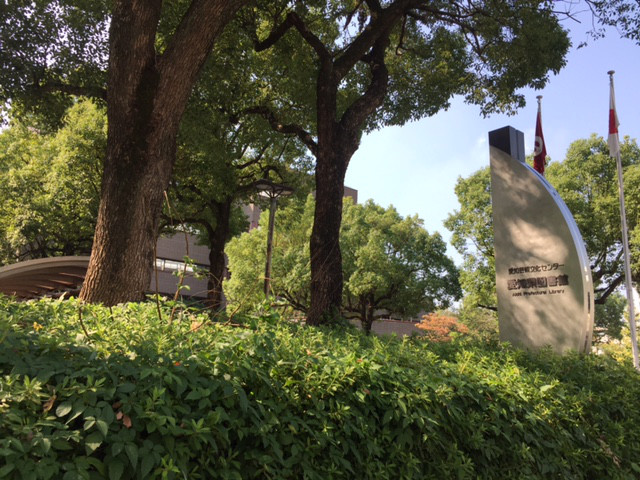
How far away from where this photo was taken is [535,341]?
27.5 feet

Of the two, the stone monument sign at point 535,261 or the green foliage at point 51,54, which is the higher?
the green foliage at point 51,54

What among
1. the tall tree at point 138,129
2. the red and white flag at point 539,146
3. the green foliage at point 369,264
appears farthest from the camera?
the green foliage at point 369,264

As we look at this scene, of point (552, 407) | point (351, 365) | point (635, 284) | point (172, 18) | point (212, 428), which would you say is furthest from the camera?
point (635, 284)

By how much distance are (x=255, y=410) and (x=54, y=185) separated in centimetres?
2272

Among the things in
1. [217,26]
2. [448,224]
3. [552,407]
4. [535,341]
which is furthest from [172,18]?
[448,224]

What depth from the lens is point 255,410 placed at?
8.27 ft

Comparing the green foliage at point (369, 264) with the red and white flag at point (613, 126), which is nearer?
the red and white flag at point (613, 126)

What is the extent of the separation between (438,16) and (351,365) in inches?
406

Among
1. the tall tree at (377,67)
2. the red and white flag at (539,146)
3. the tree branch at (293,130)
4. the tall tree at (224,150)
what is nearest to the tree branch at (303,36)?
the tall tree at (377,67)

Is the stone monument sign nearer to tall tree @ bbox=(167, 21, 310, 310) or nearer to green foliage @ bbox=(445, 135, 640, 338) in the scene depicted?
tall tree @ bbox=(167, 21, 310, 310)

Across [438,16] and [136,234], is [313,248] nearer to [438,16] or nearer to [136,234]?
[136,234]

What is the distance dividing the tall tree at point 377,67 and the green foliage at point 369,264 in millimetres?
12409

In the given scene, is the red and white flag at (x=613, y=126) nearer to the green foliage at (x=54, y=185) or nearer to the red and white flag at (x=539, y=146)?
the red and white flag at (x=539, y=146)

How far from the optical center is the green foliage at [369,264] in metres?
27.6
